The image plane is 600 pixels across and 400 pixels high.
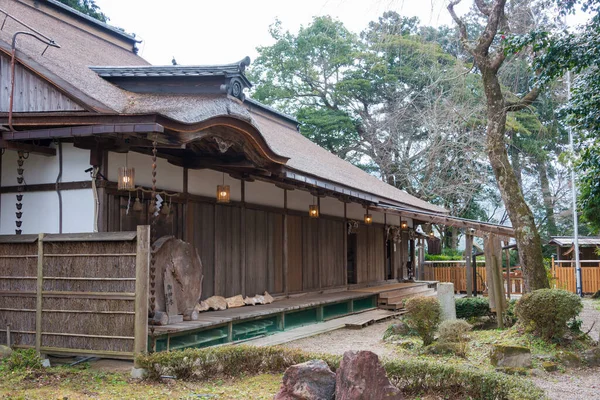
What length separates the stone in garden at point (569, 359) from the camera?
806 centimetres

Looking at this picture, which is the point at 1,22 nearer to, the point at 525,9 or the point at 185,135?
the point at 185,135

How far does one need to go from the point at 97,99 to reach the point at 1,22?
3857 mm

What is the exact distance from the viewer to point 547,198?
31172mm

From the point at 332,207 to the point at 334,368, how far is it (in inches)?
359

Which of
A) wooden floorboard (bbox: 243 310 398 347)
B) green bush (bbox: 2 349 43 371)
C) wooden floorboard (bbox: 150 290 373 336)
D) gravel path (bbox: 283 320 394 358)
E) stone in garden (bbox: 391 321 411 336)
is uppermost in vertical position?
wooden floorboard (bbox: 150 290 373 336)

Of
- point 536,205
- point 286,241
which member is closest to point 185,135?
point 286,241

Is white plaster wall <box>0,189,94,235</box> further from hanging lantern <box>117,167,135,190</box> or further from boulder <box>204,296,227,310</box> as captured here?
boulder <box>204,296,227,310</box>

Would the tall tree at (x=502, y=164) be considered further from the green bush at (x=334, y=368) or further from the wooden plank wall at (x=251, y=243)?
the green bush at (x=334, y=368)

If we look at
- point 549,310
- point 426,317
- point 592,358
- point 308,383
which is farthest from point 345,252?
point 308,383

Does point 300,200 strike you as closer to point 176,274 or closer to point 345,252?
point 345,252

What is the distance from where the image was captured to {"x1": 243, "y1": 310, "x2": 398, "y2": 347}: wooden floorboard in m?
10.1

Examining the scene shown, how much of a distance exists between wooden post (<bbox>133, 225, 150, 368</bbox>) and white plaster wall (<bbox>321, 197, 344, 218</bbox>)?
8.28 m

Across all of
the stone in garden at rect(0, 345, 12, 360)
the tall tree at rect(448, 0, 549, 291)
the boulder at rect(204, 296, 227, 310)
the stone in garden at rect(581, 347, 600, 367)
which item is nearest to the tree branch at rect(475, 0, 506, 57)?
the tall tree at rect(448, 0, 549, 291)

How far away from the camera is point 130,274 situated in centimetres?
701
